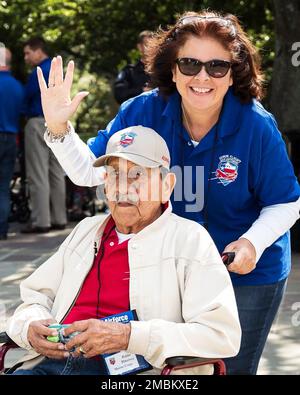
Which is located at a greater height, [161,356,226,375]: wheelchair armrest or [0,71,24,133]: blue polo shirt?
[0,71,24,133]: blue polo shirt

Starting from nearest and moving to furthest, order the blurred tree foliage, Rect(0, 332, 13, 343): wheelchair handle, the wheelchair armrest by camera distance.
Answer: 1. the wheelchair armrest
2. Rect(0, 332, 13, 343): wheelchair handle
3. the blurred tree foliage

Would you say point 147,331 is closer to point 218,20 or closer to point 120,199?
point 120,199

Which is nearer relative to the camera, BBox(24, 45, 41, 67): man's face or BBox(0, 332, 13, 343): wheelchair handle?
BBox(0, 332, 13, 343): wheelchair handle

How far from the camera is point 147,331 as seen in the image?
Result: 322 cm

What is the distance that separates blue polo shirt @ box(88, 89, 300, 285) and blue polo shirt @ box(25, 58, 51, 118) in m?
7.32

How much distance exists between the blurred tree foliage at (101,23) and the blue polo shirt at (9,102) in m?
4.93

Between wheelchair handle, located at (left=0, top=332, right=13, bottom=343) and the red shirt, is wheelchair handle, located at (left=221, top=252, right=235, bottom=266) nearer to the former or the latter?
the red shirt

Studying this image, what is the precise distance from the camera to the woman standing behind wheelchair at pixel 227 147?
368 cm

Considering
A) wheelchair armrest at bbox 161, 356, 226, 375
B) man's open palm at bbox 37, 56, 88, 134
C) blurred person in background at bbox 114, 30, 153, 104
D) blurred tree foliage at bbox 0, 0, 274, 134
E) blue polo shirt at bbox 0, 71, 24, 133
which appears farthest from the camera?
blurred tree foliage at bbox 0, 0, 274, 134

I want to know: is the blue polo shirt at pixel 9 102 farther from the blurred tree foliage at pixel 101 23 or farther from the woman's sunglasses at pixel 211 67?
the woman's sunglasses at pixel 211 67

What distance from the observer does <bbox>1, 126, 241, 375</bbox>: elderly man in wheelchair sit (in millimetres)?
3227

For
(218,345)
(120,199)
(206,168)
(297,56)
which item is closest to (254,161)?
(206,168)

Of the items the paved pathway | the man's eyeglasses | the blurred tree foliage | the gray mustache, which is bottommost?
the paved pathway

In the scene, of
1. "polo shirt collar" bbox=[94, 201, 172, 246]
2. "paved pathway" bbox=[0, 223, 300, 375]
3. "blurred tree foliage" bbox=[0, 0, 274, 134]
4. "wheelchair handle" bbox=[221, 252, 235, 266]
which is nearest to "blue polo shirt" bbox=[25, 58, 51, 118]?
"paved pathway" bbox=[0, 223, 300, 375]
